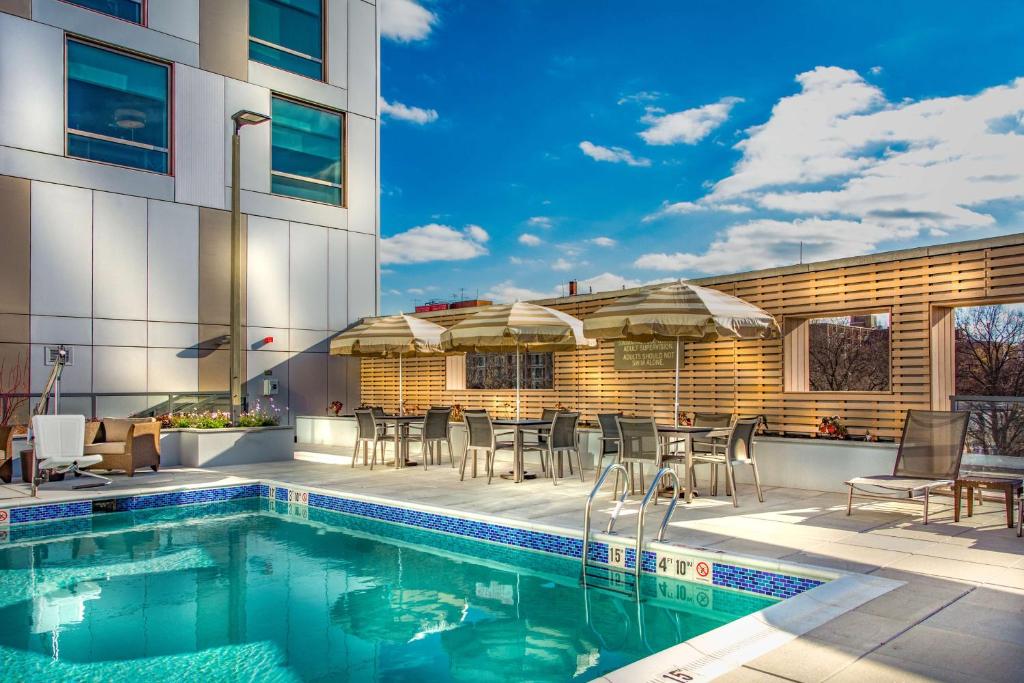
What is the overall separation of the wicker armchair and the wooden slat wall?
6199 mm

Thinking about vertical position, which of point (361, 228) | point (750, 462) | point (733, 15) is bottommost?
point (750, 462)

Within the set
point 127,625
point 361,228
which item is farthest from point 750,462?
point 361,228

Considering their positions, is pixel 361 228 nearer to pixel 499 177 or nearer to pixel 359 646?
pixel 359 646

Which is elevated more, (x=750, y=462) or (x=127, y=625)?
(x=750, y=462)

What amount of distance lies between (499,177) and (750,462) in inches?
1397

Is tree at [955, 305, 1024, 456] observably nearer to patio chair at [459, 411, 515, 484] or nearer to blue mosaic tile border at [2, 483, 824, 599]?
patio chair at [459, 411, 515, 484]

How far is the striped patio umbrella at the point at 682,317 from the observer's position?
26.9 feet

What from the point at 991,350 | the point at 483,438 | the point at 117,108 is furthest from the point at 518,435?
the point at 991,350

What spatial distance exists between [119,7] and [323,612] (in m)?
13.5

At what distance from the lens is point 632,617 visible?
491cm

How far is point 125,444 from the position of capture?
34.5 ft

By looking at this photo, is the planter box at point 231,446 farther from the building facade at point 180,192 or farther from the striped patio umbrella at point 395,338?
the building facade at point 180,192

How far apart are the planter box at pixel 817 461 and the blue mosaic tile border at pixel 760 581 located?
145 inches

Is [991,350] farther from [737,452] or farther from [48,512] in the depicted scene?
[48,512]
